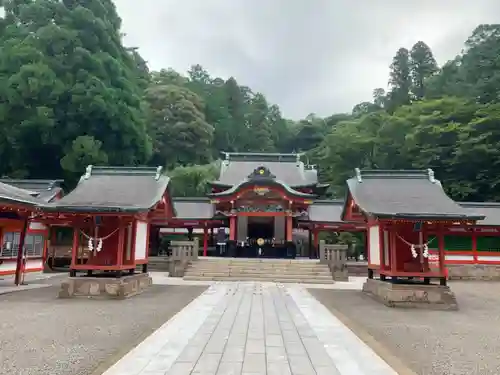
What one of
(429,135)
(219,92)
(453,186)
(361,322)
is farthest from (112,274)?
(219,92)

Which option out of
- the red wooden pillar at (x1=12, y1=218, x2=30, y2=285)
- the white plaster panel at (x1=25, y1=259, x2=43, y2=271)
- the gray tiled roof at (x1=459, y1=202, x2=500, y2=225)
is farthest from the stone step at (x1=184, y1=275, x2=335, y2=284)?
the gray tiled roof at (x1=459, y1=202, x2=500, y2=225)

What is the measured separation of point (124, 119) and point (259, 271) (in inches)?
720

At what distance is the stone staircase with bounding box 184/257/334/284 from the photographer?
17641 mm

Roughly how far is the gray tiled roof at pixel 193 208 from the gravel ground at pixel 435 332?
13.6 metres

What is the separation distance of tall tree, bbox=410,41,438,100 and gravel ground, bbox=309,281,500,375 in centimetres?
4764

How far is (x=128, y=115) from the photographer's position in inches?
1209

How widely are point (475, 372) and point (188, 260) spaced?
15515 mm

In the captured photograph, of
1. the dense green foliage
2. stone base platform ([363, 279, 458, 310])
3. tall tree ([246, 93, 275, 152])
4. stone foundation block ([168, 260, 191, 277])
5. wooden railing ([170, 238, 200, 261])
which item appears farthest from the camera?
tall tree ([246, 93, 275, 152])

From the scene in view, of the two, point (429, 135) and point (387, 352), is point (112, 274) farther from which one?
point (429, 135)

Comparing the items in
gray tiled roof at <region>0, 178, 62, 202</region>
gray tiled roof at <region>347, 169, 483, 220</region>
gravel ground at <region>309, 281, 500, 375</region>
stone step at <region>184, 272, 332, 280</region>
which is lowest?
gravel ground at <region>309, 281, 500, 375</region>

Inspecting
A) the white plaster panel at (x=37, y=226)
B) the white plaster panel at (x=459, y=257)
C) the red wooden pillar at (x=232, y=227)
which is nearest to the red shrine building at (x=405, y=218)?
the white plaster panel at (x=459, y=257)

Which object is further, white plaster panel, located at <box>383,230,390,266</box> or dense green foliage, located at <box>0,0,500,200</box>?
dense green foliage, located at <box>0,0,500,200</box>

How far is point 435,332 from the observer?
7734 mm

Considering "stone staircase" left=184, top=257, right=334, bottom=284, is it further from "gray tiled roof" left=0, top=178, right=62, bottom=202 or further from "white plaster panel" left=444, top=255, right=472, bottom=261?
"gray tiled roof" left=0, top=178, right=62, bottom=202
